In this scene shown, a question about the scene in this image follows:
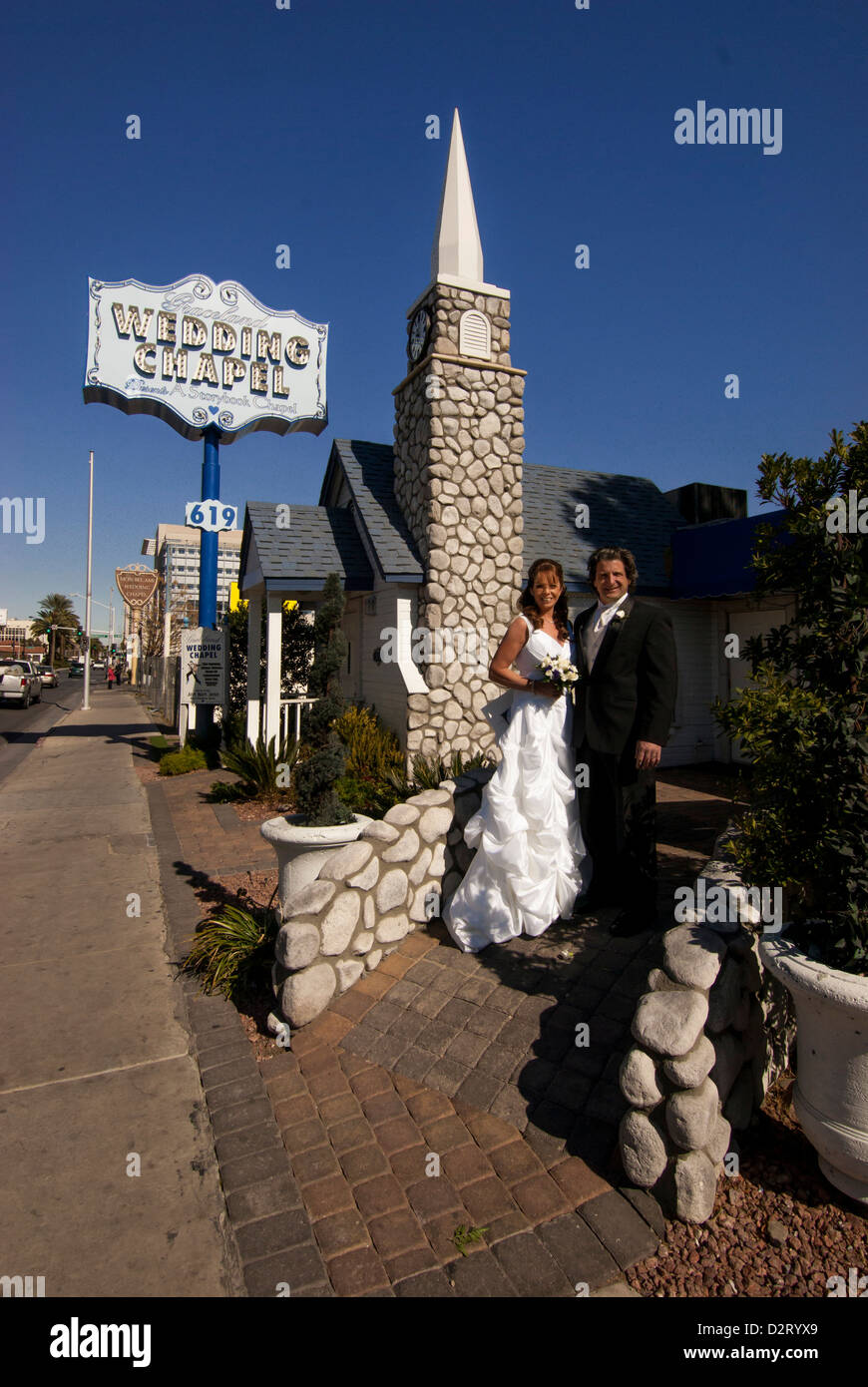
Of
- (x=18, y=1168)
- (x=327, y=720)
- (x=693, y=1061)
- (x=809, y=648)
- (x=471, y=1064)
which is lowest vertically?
(x=18, y=1168)

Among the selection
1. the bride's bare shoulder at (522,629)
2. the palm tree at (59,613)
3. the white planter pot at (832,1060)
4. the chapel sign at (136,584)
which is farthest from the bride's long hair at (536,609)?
the palm tree at (59,613)

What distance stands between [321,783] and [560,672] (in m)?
1.67

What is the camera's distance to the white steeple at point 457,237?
923 centimetres

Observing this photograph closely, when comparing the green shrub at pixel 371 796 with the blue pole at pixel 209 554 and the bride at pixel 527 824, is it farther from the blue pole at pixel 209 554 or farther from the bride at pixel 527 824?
the blue pole at pixel 209 554

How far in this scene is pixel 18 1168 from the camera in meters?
2.90

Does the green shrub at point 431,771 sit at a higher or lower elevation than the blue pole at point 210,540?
lower

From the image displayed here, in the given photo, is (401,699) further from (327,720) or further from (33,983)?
(33,983)

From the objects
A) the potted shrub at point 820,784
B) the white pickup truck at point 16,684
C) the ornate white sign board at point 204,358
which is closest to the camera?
the potted shrub at point 820,784

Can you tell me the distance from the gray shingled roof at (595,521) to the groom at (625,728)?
5887mm

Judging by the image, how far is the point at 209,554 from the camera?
41.4ft

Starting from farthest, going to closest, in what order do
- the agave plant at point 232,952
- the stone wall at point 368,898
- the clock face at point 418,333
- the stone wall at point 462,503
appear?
1. the clock face at point 418,333
2. the stone wall at point 462,503
3. the agave plant at point 232,952
4. the stone wall at point 368,898
